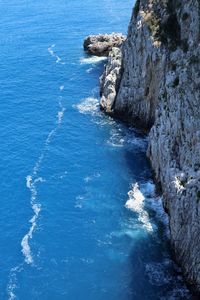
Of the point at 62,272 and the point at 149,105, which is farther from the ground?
the point at 149,105

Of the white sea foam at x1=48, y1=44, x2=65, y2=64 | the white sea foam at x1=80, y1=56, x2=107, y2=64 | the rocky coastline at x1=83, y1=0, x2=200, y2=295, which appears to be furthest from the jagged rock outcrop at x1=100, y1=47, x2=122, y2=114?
the white sea foam at x1=48, y1=44, x2=65, y2=64

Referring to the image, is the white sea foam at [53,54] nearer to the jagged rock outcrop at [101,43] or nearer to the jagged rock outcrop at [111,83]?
the jagged rock outcrop at [101,43]

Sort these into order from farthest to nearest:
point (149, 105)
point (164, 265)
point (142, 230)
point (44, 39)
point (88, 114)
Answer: point (44, 39) < point (88, 114) < point (149, 105) < point (142, 230) < point (164, 265)

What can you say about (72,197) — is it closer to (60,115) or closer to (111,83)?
(60,115)

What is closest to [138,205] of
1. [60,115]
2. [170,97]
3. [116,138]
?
[170,97]

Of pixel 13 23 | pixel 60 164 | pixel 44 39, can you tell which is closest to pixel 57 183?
pixel 60 164

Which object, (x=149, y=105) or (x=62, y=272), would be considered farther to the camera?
(x=149, y=105)

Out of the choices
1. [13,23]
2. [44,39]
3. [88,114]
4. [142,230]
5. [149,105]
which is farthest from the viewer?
[13,23]

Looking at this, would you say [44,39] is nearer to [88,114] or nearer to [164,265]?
[88,114]
